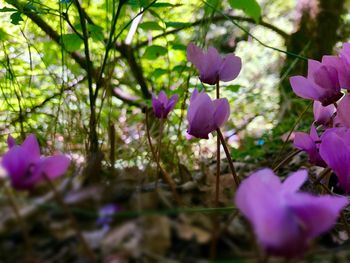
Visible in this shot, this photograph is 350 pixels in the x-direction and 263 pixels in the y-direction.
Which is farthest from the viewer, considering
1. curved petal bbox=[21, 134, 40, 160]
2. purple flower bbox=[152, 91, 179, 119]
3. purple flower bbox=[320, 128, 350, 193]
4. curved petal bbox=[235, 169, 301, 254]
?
purple flower bbox=[152, 91, 179, 119]

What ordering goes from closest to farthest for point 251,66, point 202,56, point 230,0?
1. point 202,56
2. point 230,0
3. point 251,66

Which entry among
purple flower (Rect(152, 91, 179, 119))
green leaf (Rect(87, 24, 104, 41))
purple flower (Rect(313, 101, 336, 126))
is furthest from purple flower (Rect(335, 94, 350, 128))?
green leaf (Rect(87, 24, 104, 41))

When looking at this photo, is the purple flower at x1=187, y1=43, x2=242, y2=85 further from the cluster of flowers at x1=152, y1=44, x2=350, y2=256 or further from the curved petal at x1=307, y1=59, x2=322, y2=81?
the curved petal at x1=307, y1=59, x2=322, y2=81

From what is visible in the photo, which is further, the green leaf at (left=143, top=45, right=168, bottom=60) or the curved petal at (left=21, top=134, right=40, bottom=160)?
the green leaf at (left=143, top=45, right=168, bottom=60)

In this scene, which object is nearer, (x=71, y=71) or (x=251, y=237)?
(x=251, y=237)

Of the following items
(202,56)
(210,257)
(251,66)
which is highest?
(251,66)

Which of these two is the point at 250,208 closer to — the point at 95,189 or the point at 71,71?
the point at 95,189

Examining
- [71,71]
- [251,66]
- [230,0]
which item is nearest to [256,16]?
[230,0]
